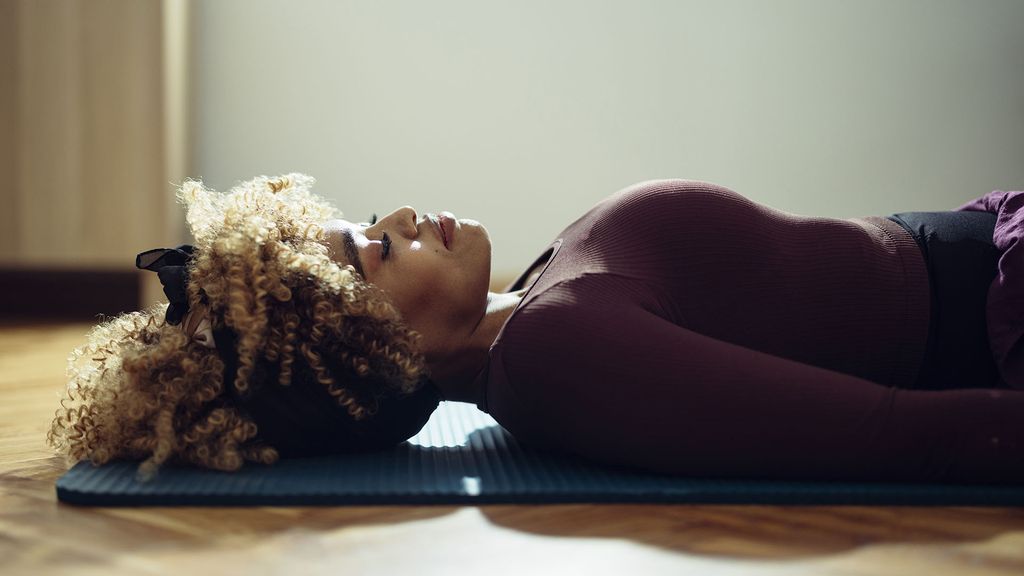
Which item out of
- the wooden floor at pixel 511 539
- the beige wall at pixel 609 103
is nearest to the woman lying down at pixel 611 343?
the wooden floor at pixel 511 539

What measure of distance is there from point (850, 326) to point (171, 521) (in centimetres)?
108

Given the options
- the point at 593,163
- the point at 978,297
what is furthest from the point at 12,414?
the point at 593,163

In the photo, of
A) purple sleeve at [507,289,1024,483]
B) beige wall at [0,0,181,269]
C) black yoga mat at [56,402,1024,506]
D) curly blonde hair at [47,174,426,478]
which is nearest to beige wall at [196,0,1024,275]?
beige wall at [0,0,181,269]

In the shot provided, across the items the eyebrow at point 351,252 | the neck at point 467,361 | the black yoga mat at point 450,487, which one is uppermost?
the eyebrow at point 351,252

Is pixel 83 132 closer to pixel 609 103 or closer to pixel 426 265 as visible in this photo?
pixel 609 103

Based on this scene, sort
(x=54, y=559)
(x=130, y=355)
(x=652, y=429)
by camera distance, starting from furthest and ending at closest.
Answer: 1. (x=130, y=355)
2. (x=652, y=429)
3. (x=54, y=559)

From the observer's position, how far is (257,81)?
4.03m

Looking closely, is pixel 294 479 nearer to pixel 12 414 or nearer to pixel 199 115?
pixel 12 414

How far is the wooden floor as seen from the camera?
110 centimetres

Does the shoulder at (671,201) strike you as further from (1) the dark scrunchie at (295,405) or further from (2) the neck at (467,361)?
(1) the dark scrunchie at (295,405)

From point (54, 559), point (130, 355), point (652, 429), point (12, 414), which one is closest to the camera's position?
point (54, 559)

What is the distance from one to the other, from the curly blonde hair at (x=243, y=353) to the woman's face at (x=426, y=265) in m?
0.03

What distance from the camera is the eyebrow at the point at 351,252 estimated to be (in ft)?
5.09

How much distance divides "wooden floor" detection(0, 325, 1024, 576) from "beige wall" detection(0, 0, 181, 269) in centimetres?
259
